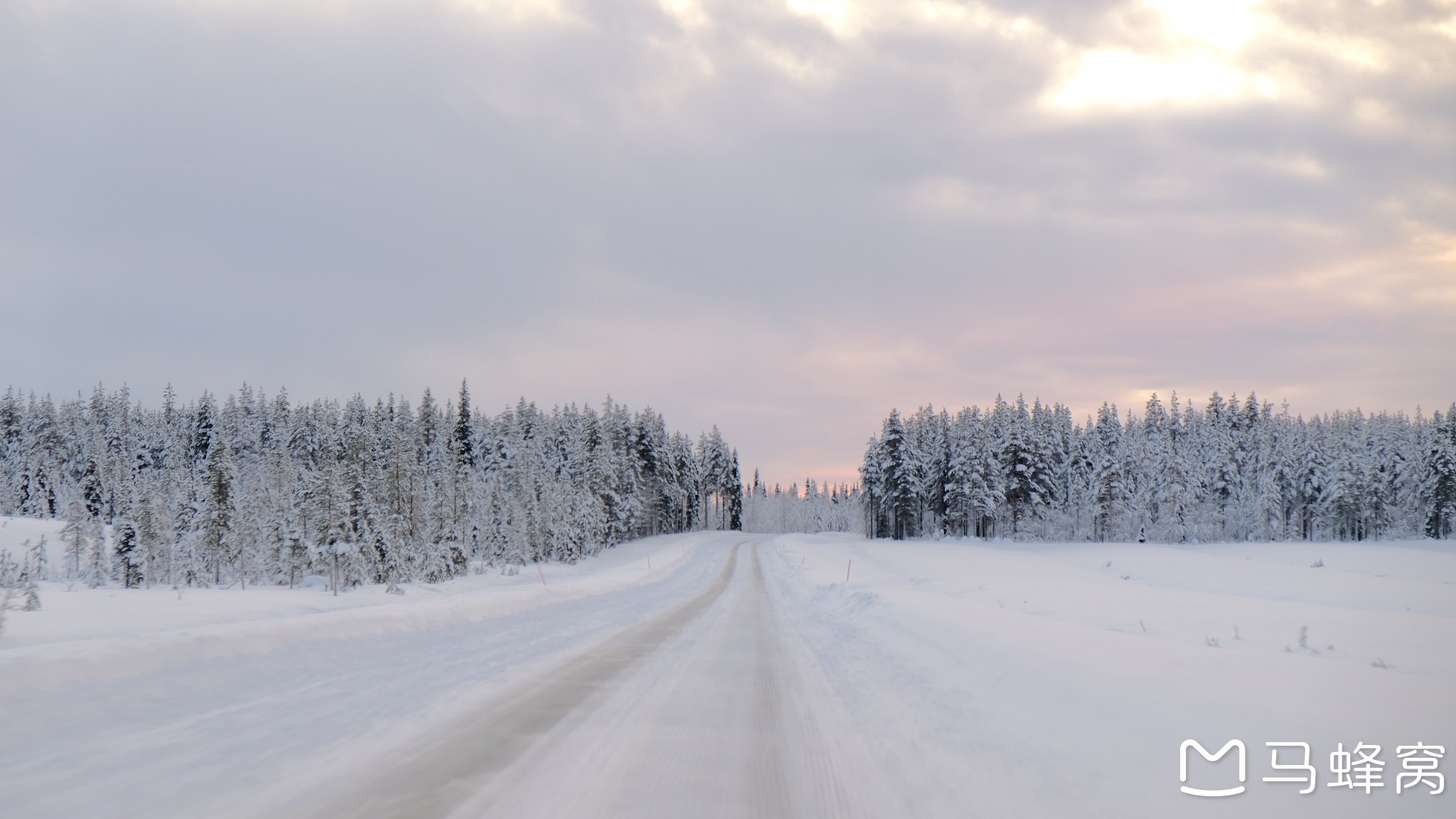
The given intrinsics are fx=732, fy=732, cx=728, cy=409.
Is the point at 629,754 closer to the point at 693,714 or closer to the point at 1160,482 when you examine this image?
the point at 693,714

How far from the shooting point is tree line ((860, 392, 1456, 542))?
268ft

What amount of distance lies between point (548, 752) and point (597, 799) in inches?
55.2

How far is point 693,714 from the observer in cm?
829

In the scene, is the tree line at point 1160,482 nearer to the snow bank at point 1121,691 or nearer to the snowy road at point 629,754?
the snow bank at point 1121,691

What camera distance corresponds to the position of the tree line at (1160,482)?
81625 millimetres

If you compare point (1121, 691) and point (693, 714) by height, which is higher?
point (1121, 691)

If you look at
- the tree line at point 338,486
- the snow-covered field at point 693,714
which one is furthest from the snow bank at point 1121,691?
the tree line at point 338,486

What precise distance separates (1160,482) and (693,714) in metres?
93.1

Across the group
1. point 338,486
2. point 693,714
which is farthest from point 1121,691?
point 338,486

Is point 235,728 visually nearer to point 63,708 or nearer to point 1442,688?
point 63,708

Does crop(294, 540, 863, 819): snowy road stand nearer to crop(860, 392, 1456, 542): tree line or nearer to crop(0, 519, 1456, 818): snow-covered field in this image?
crop(0, 519, 1456, 818): snow-covered field

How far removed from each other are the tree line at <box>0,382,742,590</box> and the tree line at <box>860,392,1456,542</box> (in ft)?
109

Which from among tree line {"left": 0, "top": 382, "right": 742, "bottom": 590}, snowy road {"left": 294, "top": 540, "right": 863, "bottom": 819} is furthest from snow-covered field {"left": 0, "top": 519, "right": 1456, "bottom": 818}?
tree line {"left": 0, "top": 382, "right": 742, "bottom": 590}

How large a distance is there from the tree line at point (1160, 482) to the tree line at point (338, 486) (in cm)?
3312
